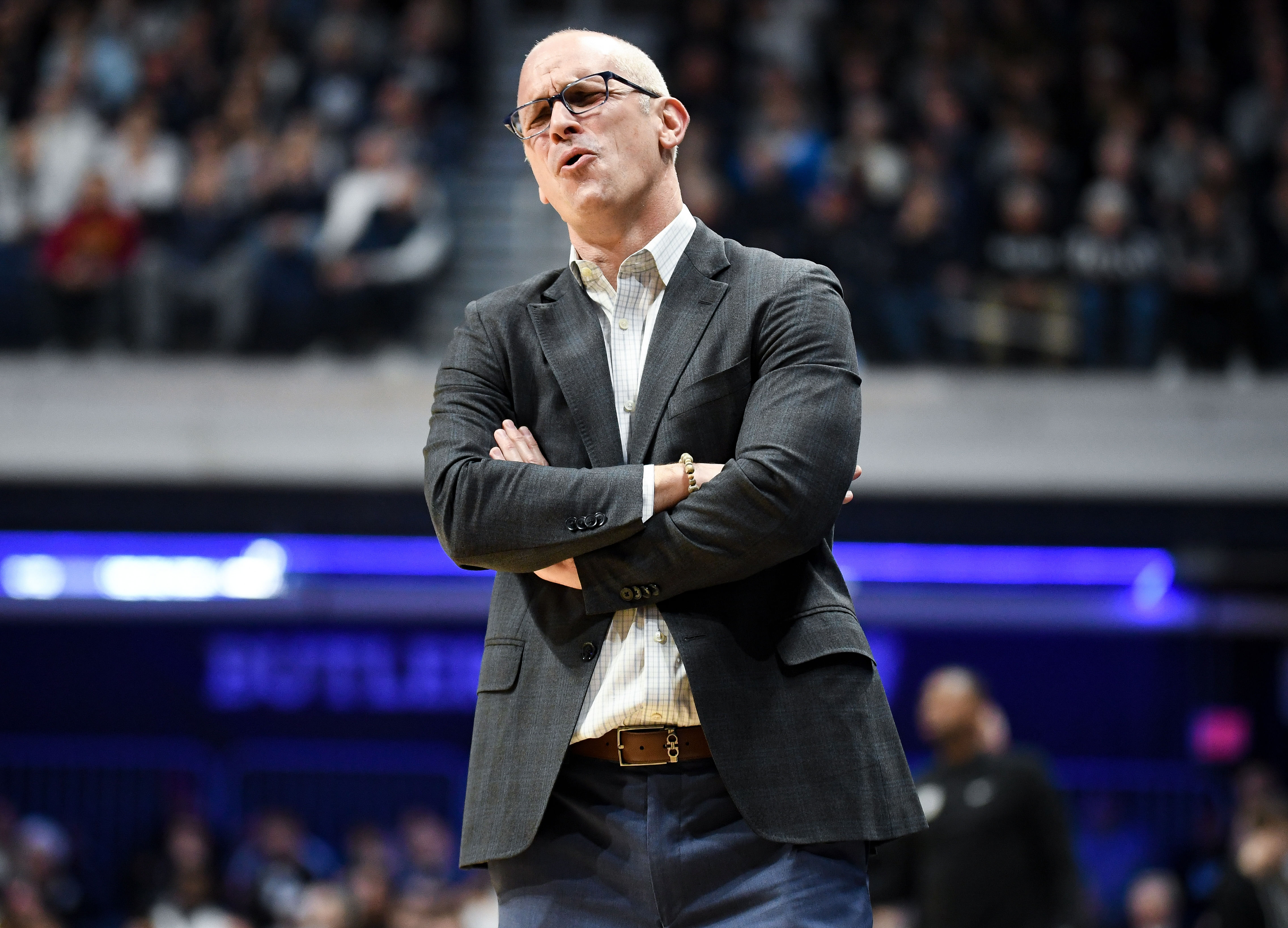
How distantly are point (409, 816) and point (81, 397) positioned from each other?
11.0 ft

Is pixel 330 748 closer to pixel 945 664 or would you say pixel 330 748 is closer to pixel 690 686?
pixel 945 664

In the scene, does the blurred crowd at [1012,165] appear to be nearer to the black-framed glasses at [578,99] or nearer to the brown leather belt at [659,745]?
the black-framed glasses at [578,99]

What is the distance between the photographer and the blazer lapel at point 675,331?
7.29 feet

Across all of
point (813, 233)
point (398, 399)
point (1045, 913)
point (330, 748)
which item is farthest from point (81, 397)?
point (1045, 913)

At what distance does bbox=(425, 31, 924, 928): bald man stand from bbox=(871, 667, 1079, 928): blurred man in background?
3559mm

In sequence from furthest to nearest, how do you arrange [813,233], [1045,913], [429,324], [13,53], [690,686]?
[13,53] < [429,324] < [813,233] < [1045,913] < [690,686]

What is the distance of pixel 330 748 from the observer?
997 centimetres

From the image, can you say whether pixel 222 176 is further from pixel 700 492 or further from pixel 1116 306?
pixel 700 492

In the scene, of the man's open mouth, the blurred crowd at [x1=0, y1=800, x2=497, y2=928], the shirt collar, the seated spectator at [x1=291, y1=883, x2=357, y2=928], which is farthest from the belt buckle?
the blurred crowd at [x1=0, y1=800, x2=497, y2=928]

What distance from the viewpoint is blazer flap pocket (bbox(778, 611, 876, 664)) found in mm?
2100

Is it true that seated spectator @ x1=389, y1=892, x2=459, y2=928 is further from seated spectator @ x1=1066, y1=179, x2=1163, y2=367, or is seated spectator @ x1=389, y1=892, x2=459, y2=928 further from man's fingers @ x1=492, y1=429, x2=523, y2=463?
man's fingers @ x1=492, y1=429, x2=523, y2=463

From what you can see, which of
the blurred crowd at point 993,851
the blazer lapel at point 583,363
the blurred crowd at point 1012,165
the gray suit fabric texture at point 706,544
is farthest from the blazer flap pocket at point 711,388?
the blurred crowd at point 1012,165

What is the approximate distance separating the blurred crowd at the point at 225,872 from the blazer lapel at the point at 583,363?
6.17 meters

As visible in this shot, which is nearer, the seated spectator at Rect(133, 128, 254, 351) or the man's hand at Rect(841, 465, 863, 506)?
the man's hand at Rect(841, 465, 863, 506)
